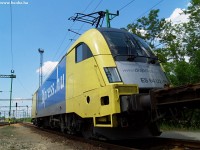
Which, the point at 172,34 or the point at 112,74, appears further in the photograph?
the point at 172,34

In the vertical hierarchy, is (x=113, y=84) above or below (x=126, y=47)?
below

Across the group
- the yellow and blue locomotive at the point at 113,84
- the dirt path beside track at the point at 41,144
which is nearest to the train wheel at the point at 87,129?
the yellow and blue locomotive at the point at 113,84

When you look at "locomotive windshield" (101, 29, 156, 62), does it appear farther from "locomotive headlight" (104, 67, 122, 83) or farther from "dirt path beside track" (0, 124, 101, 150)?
"dirt path beside track" (0, 124, 101, 150)

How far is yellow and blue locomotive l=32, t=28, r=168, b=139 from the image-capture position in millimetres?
8500

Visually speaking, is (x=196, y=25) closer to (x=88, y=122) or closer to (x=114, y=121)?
(x=88, y=122)

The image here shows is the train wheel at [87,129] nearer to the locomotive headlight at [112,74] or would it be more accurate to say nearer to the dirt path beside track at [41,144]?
the dirt path beside track at [41,144]

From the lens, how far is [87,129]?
1117 cm

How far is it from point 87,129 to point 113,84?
10.4 ft

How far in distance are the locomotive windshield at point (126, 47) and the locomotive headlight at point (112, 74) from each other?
449mm

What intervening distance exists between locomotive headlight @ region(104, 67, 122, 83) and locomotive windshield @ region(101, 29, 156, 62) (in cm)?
45

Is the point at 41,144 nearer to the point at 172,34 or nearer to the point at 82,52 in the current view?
the point at 82,52

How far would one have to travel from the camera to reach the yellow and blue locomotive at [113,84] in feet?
27.9

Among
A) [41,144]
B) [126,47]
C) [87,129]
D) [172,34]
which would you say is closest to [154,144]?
[87,129]

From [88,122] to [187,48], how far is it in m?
19.3
